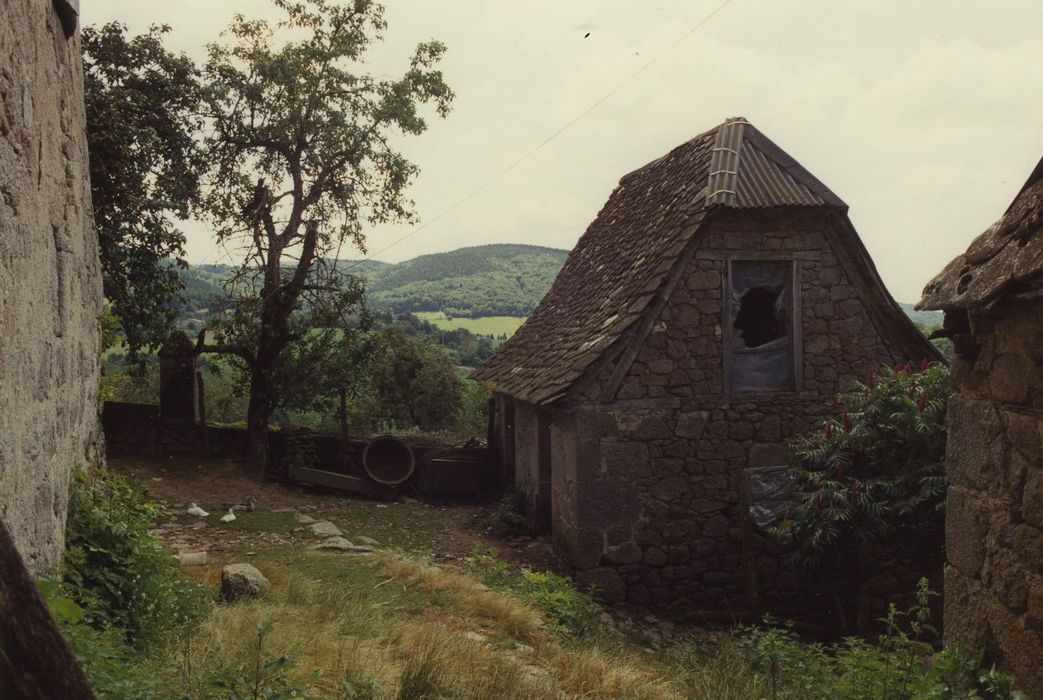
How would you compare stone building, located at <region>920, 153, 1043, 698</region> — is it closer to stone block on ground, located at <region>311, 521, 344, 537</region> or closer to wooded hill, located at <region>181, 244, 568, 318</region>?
stone block on ground, located at <region>311, 521, 344, 537</region>

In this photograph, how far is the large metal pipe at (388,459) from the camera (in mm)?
15176

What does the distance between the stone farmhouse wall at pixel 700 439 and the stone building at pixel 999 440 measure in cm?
542

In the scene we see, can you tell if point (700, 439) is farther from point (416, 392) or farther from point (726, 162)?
point (416, 392)

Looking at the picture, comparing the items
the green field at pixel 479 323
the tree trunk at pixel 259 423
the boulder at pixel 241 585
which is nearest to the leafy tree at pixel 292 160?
the tree trunk at pixel 259 423

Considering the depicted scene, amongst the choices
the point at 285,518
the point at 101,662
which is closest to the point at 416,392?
the point at 285,518

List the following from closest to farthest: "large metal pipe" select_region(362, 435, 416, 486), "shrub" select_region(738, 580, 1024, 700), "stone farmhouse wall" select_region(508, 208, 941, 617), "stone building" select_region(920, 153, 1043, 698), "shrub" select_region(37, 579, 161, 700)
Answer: "shrub" select_region(37, 579, 161, 700), "stone building" select_region(920, 153, 1043, 698), "shrub" select_region(738, 580, 1024, 700), "stone farmhouse wall" select_region(508, 208, 941, 617), "large metal pipe" select_region(362, 435, 416, 486)

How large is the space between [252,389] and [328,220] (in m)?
3.72

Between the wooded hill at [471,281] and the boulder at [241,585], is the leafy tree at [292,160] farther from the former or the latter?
the wooded hill at [471,281]

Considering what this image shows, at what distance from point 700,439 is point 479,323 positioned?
40269 mm

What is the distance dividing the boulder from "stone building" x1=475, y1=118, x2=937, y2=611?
148 inches

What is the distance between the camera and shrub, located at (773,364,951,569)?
24.2 ft

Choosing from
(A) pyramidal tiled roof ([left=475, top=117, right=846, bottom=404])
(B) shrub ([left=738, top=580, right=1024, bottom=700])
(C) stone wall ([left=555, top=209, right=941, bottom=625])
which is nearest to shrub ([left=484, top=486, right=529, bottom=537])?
(A) pyramidal tiled roof ([left=475, top=117, right=846, bottom=404])

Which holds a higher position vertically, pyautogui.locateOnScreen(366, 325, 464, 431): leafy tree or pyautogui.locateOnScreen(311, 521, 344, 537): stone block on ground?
pyautogui.locateOnScreen(366, 325, 464, 431): leafy tree

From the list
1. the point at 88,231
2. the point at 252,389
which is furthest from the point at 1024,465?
the point at 252,389
